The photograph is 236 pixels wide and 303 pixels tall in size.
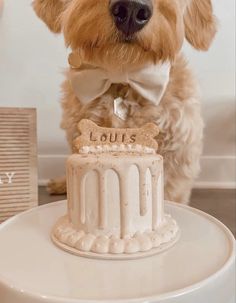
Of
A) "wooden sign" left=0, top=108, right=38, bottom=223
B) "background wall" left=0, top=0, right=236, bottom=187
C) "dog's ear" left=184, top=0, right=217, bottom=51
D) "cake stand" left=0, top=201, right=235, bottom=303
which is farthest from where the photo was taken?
"background wall" left=0, top=0, right=236, bottom=187

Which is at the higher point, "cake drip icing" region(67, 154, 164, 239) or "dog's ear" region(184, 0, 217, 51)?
"dog's ear" region(184, 0, 217, 51)

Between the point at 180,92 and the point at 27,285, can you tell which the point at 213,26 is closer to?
the point at 180,92

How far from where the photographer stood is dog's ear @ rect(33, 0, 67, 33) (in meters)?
1.17

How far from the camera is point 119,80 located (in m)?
1.03

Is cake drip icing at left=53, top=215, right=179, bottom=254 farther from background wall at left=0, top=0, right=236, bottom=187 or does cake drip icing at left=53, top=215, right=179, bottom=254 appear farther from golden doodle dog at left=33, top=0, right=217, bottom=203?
background wall at left=0, top=0, right=236, bottom=187

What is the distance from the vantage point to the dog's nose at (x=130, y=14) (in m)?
0.76

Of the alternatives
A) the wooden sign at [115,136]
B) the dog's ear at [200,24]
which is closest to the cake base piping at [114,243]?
the wooden sign at [115,136]

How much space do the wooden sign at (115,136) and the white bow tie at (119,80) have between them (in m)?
0.30

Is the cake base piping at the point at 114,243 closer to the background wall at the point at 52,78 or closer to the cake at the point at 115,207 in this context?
the cake at the point at 115,207

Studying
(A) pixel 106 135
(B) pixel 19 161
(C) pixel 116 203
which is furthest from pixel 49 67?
(C) pixel 116 203

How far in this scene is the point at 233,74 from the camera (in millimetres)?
1776

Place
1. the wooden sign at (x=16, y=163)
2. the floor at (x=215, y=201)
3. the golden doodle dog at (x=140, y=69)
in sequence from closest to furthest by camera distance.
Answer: the golden doodle dog at (x=140, y=69) → the wooden sign at (x=16, y=163) → the floor at (x=215, y=201)

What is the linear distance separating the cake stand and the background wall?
117 cm

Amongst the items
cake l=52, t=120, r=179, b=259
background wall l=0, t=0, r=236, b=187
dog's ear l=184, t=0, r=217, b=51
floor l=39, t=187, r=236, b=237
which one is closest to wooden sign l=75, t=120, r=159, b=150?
cake l=52, t=120, r=179, b=259
